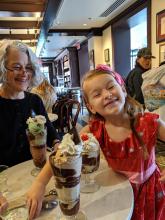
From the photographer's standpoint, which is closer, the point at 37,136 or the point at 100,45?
the point at 37,136

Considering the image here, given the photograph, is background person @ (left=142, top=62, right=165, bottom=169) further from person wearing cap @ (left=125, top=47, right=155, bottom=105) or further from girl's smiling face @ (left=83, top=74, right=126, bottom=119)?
girl's smiling face @ (left=83, top=74, right=126, bottom=119)

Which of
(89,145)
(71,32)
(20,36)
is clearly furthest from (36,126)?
(71,32)

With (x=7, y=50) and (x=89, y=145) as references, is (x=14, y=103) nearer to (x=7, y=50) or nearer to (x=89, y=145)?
(x=7, y=50)

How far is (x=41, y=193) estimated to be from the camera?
33.1 inches

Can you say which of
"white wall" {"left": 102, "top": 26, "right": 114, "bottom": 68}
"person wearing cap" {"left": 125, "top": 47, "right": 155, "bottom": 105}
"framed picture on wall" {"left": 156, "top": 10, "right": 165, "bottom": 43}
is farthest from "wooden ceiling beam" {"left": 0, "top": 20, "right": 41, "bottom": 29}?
"person wearing cap" {"left": 125, "top": 47, "right": 155, "bottom": 105}

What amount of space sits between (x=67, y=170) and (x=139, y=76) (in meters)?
2.78

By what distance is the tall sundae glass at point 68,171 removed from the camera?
0.65 meters

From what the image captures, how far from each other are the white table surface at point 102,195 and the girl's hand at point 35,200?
1.1 inches

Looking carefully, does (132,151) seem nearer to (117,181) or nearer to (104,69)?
(117,181)

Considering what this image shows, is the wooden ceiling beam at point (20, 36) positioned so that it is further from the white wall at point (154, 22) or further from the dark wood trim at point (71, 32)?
the white wall at point (154, 22)

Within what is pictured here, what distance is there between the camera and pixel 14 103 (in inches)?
58.0

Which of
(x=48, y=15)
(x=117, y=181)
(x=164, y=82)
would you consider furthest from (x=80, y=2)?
(x=117, y=181)

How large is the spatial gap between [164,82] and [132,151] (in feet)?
5.84

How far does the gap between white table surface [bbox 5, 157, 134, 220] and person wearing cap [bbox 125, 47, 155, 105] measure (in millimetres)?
2204
